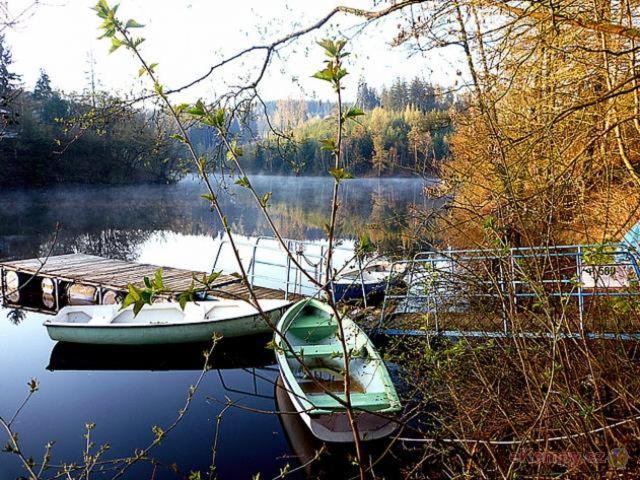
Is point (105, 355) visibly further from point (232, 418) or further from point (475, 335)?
point (475, 335)

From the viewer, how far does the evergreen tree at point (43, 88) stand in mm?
37906

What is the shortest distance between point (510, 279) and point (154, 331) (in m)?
7.03

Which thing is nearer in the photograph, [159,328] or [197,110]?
[197,110]

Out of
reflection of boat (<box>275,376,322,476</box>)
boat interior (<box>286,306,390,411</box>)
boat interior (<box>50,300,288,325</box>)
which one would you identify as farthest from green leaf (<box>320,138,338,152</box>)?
boat interior (<box>50,300,288,325</box>)

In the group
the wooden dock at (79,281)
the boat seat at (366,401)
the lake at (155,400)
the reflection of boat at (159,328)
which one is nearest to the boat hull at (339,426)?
the boat seat at (366,401)

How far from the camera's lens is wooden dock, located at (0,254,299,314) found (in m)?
10.9

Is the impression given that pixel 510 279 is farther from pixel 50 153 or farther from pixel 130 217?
pixel 50 153

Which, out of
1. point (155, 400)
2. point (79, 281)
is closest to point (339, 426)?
point (155, 400)

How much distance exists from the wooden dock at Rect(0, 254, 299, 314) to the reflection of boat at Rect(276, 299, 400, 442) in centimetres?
317

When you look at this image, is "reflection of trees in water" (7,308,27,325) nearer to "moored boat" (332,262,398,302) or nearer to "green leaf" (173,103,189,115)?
"moored boat" (332,262,398,302)

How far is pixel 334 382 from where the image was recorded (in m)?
5.99

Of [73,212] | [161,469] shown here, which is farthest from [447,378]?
[73,212]

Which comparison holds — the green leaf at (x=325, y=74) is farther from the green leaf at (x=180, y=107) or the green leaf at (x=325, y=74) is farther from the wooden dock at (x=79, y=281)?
the wooden dock at (x=79, y=281)

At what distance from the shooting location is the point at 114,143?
114 feet
